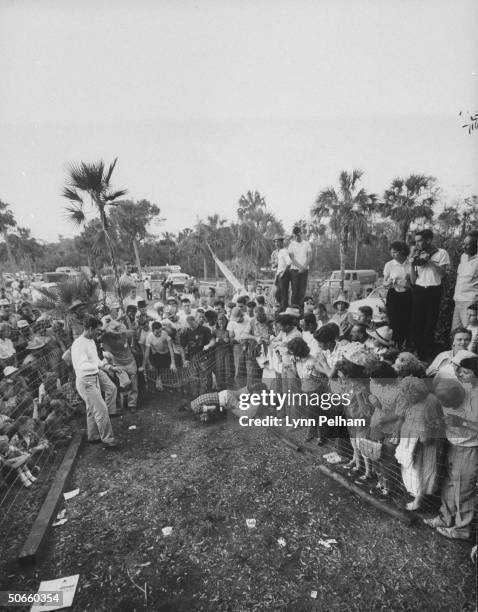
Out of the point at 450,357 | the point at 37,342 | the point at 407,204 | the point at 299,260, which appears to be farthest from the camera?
the point at 407,204

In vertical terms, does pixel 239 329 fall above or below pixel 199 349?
above

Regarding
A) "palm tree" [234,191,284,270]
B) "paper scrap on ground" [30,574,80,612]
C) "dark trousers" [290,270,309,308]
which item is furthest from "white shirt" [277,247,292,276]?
"palm tree" [234,191,284,270]

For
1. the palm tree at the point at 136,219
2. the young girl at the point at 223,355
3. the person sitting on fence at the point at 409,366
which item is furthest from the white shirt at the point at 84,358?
the palm tree at the point at 136,219

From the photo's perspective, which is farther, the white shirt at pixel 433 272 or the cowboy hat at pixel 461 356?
the white shirt at pixel 433 272

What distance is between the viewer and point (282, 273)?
6.21 metres

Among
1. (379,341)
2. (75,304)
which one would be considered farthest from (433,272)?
(75,304)

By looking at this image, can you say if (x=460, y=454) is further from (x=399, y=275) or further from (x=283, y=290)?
(x=283, y=290)

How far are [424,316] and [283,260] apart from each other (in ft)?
8.92

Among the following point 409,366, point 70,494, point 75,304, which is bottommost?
point 70,494

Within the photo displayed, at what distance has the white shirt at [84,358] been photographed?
4.22 meters

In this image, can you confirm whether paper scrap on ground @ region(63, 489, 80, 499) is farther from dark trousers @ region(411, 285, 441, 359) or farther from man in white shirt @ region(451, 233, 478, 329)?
man in white shirt @ region(451, 233, 478, 329)

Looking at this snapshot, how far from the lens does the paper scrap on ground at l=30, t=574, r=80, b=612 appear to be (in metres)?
2.37

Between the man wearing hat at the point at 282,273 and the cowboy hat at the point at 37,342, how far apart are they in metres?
4.79

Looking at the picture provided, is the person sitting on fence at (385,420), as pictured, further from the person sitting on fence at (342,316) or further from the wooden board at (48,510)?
the wooden board at (48,510)
